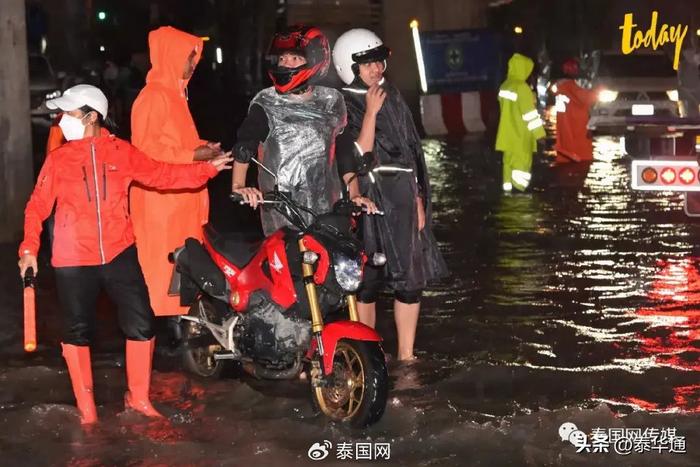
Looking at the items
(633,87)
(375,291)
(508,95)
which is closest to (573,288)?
(375,291)

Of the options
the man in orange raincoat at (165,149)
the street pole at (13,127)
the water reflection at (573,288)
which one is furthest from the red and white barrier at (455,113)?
the man in orange raincoat at (165,149)

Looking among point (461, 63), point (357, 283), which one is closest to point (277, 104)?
point (357, 283)

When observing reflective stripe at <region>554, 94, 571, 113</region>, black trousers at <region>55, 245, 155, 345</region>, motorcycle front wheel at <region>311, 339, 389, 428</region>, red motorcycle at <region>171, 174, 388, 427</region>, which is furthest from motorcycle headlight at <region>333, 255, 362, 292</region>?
reflective stripe at <region>554, 94, 571, 113</region>

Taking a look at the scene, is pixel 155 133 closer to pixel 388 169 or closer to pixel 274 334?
pixel 388 169

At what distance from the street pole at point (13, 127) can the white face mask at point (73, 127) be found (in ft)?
21.0

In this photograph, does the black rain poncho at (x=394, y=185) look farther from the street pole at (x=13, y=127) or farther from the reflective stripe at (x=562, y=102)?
the reflective stripe at (x=562, y=102)

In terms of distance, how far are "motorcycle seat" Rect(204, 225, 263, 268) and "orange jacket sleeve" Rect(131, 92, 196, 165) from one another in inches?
27.8

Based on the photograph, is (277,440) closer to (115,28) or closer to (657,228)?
(657,228)

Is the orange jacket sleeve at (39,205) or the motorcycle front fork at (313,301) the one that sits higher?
the orange jacket sleeve at (39,205)

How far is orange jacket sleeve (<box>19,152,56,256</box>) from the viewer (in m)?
7.00

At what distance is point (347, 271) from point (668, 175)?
3.44 m

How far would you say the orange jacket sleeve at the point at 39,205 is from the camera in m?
7.00

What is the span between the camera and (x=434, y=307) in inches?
403

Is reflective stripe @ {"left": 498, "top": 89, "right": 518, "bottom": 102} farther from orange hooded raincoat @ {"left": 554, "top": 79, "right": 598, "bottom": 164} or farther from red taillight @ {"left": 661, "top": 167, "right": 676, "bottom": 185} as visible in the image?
red taillight @ {"left": 661, "top": 167, "right": 676, "bottom": 185}
